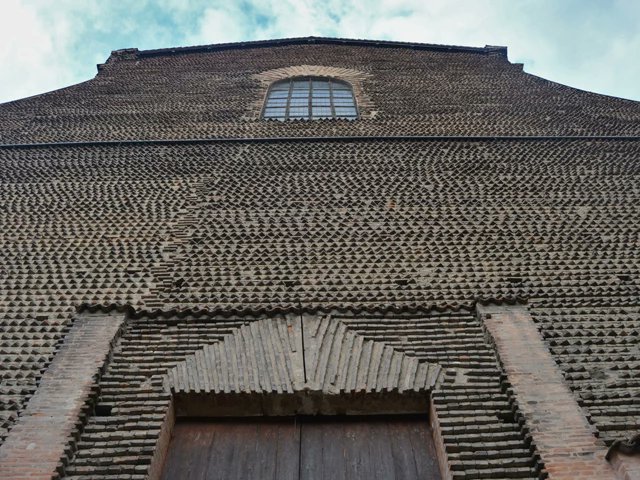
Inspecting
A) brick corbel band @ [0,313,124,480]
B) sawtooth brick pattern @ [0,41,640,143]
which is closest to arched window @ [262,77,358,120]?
sawtooth brick pattern @ [0,41,640,143]

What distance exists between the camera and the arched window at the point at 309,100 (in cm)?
999

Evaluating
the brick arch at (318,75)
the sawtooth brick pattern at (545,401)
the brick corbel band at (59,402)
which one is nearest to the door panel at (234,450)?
the brick corbel band at (59,402)

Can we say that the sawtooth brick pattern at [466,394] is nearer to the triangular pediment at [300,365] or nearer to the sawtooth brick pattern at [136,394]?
the triangular pediment at [300,365]

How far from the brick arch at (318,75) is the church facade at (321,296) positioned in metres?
1.33

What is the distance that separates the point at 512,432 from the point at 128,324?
295cm

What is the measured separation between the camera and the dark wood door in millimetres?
3598

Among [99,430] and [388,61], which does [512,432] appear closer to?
[99,430]

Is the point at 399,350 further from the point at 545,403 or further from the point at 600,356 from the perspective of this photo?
the point at 600,356

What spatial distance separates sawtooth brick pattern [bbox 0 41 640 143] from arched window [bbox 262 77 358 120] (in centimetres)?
37

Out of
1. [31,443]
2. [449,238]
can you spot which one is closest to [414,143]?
[449,238]

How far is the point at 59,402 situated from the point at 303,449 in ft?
5.37

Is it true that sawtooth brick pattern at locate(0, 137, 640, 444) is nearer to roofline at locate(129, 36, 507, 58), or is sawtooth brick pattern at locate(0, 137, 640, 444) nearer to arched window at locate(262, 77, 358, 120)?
arched window at locate(262, 77, 358, 120)

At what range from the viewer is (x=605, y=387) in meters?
3.91

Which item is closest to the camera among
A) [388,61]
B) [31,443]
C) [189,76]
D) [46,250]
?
[31,443]
